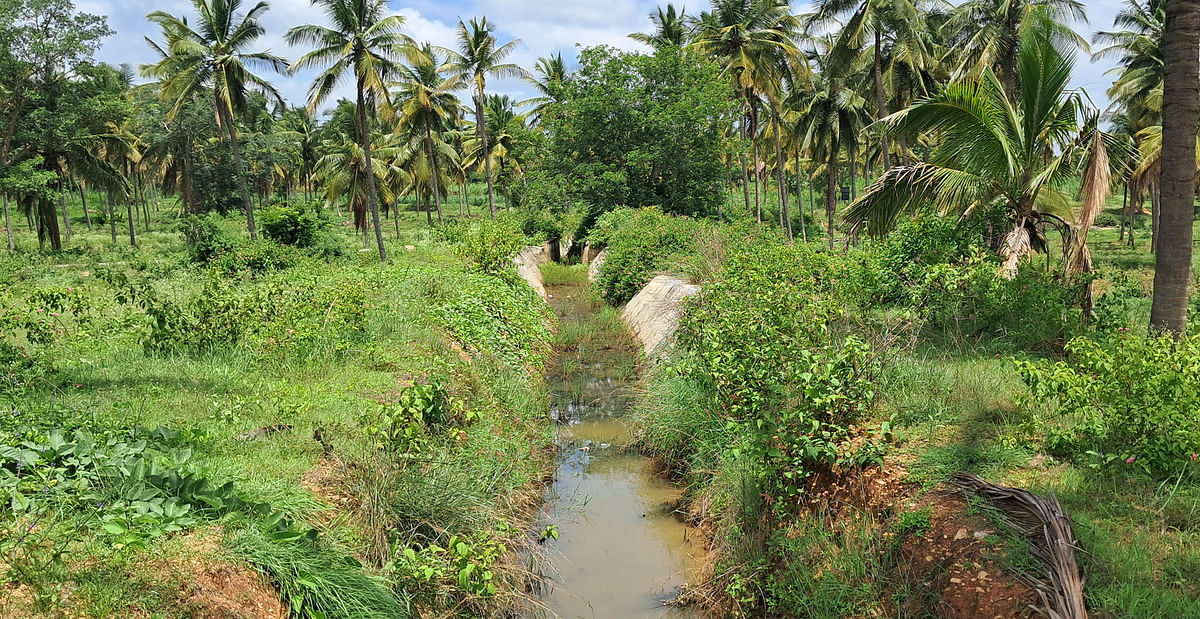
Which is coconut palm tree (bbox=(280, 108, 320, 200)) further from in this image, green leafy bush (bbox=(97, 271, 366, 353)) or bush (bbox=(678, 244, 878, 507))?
bush (bbox=(678, 244, 878, 507))

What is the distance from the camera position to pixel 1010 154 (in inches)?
334

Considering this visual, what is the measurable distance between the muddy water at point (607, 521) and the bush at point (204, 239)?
13.4 m

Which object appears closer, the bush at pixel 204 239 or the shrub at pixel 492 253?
the shrub at pixel 492 253

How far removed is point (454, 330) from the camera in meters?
10.7

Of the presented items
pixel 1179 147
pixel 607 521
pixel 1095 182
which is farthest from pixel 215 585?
pixel 1095 182

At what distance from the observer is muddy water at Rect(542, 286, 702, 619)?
599 centimetres

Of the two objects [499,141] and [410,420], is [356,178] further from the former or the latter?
[410,420]

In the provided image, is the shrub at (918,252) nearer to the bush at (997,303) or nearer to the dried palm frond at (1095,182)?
the bush at (997,303)

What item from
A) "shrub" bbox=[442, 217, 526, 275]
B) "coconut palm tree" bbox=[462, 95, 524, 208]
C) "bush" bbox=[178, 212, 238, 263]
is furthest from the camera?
"coconut palm tree" bbox=[462, 95, 524, 208]

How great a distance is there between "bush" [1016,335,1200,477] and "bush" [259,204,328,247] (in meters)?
22.7

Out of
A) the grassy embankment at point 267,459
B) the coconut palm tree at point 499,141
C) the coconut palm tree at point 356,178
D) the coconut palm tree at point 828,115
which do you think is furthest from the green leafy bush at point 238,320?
the coconut palm tree at point 499,141

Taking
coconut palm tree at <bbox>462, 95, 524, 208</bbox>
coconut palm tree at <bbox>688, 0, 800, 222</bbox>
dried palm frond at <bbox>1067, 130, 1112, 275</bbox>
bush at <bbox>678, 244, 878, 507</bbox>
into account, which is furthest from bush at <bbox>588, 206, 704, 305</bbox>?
coconut palm tree at <bbox>462, 95, 524, 208</bbox>

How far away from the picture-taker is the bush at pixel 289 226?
76.4 ft

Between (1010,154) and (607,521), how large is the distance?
6.52 metres
